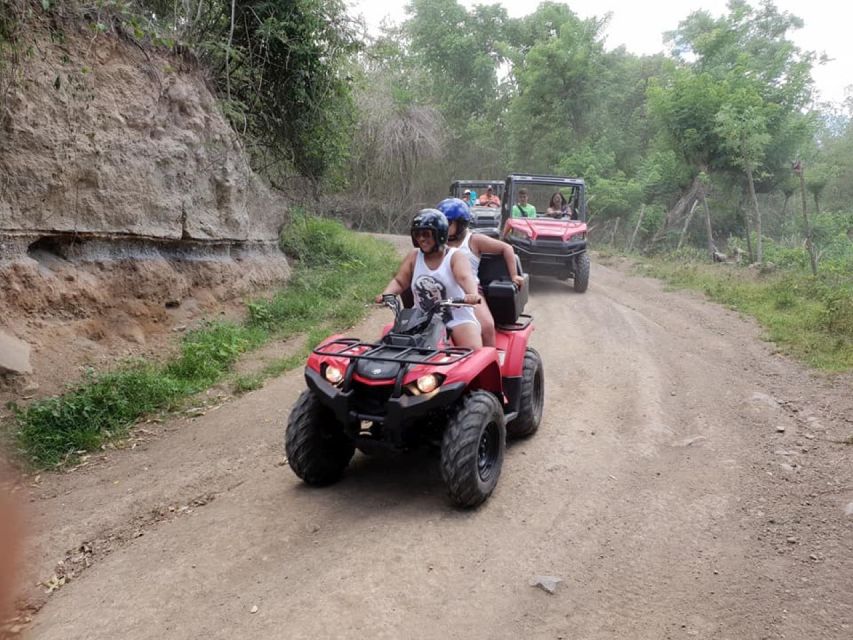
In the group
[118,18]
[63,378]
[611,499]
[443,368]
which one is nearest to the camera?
[443,368]

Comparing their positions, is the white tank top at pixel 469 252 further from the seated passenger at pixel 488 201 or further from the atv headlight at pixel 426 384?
the seated passenger at pixel 488 201

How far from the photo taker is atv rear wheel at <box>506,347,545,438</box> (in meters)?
5.14

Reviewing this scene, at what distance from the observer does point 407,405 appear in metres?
3.72

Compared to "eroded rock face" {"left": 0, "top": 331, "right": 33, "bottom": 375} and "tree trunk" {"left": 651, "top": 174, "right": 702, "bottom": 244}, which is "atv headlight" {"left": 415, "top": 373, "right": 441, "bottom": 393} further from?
"tree trunk" {"left": 651, "top": 174, "right": 702, "bottom": 244}

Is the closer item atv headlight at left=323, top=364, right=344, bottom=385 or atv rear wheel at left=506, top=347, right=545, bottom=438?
atv headlight at left=323, top=364, right=344, bottom=385

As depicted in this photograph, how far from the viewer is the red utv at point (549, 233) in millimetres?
11625

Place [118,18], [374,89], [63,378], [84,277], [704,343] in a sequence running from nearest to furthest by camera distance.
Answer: [63,378], [84,277], [118,18], [704,343], [374,89]

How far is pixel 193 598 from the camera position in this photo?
10.4 feet

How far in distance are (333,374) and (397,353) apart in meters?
0.43

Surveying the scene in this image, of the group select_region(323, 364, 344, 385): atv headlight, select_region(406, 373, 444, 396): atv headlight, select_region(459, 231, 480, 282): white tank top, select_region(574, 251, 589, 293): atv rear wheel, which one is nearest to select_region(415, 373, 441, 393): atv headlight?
select_region(406, 373, 444, 396): atv headlight

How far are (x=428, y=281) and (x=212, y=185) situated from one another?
202 inches

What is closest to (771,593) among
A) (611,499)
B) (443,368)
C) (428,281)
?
(611,499)

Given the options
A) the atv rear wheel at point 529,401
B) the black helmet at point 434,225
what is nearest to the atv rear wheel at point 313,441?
the black helmet at point 434,225

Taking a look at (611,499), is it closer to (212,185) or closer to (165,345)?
(165,345)
